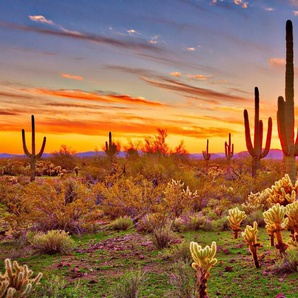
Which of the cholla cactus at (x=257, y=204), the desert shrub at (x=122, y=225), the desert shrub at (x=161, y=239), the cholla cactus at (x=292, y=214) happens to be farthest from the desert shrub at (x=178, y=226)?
the cholla cactus at (x=292, y=214)

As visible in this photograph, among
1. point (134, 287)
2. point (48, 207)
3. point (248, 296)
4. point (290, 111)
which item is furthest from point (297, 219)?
point (290, 111)

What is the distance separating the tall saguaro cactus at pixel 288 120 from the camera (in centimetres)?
1568

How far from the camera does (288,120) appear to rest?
15.8 meters

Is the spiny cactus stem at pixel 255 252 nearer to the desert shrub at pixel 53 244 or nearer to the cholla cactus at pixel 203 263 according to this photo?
the cholla cactus at pixel 203 263

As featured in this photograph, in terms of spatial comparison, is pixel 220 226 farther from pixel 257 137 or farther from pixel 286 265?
pixel 257 137

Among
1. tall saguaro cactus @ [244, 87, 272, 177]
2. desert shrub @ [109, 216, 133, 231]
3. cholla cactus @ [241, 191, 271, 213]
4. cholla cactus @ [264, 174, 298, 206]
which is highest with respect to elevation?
tall saguaro cactus @ [244, 87, 272, 177]

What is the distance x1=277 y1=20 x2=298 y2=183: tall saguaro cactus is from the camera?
51.4ft

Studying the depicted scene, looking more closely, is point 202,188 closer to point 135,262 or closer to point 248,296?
point 135,262

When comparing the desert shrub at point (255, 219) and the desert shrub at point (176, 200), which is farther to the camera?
the desert shrub at point (176, 200)

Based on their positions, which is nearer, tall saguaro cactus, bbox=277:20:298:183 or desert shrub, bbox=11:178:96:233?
desert shrub, bbox=11:178:96:233

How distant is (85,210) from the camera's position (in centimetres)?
1248

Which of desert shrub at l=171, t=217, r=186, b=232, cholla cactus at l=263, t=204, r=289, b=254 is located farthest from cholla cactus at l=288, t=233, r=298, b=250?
desert shrub at l=171, t=217, r=186, b=232

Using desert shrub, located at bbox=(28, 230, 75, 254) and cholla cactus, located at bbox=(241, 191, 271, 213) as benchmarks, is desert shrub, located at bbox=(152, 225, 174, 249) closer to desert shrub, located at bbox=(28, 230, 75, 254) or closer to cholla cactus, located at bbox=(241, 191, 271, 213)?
desert shrub, located at bbox=(28, 230, 75, 254)

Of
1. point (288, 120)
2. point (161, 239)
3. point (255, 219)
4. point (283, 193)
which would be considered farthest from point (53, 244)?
point (288, 120)
